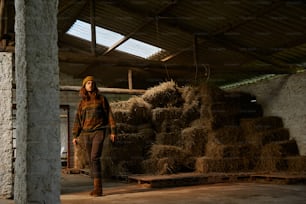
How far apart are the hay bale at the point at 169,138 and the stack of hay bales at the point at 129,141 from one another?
0.24 metres

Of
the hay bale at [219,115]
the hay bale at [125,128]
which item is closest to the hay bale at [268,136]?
the hay bale at [219,115]

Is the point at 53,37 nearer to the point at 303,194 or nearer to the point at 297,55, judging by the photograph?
the point at 303,194

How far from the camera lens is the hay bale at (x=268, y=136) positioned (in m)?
6.37

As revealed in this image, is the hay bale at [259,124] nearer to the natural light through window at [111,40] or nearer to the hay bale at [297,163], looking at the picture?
the hay bale at [297,163]

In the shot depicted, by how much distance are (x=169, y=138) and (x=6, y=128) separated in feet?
10.8

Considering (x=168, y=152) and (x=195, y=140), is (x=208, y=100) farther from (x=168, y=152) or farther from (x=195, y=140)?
(x=168, y=152)

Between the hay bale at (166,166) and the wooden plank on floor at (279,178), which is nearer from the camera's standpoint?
the wooden plank on floor at (279,178)

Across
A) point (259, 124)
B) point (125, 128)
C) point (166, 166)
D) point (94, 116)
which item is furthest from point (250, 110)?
point (94, 116)

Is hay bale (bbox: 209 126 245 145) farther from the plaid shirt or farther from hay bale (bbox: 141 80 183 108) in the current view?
the plaid shirt

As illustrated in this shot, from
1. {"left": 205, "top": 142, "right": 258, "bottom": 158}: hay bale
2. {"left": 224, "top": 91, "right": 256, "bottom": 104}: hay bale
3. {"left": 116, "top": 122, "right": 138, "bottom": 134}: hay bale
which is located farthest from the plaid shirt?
{"left": 224, "top": 91, "right": 256, "bottom": 104}: hay bale

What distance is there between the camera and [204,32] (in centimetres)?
733

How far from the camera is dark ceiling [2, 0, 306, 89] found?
19.6ft

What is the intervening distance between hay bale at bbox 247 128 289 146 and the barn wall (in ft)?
0.50

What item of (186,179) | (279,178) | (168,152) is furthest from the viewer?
(168,152)
